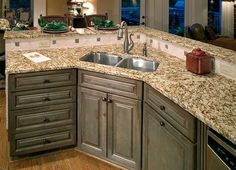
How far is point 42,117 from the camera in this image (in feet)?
9.48

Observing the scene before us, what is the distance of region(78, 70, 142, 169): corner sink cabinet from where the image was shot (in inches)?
103

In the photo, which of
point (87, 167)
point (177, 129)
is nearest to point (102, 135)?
point (87, 167)

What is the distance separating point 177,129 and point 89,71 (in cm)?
112

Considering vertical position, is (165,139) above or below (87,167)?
above

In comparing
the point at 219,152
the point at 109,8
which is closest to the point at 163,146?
the point at 219,152

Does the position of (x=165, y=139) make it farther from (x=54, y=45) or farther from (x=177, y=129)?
(x=54, y=45)

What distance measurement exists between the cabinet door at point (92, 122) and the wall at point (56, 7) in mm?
6008

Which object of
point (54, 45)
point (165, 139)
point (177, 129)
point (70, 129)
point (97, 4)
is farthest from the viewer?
point (97, 4)

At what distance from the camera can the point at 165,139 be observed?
2.14 m

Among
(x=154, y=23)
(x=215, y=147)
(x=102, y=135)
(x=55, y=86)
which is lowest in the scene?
(x=102, y=135)

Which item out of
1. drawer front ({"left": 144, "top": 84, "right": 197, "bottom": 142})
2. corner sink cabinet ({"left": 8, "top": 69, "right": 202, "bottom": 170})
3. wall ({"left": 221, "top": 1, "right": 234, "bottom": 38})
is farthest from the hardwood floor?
wall ({"left": 221, "top": 1, "right": 234, "bottom": 38})

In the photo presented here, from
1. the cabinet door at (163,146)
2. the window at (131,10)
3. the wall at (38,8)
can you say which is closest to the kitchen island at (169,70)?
the cabinet door at (163,146)

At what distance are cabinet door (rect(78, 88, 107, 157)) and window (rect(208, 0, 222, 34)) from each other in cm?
641

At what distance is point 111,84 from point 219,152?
1308mm
